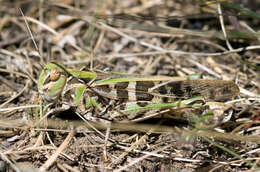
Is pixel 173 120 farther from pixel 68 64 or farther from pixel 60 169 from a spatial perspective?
pixel 68 64

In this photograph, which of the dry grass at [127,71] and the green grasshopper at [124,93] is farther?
the green grasshopper at [124,93]

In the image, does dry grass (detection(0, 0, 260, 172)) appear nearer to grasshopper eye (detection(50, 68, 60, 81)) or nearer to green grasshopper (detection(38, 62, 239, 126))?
green grasshopper (detection(38, 62, 239, 126))

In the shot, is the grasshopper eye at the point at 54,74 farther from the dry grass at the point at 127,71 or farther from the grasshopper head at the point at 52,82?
the dry grass at the point at 127,71

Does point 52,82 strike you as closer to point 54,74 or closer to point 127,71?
point 54,74

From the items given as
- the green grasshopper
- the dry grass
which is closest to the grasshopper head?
the green grasshopper

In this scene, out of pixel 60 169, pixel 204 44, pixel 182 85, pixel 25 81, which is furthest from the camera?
pixel 204 44

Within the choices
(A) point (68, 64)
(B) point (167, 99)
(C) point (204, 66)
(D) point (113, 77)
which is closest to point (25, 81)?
(A) point (68, 64)

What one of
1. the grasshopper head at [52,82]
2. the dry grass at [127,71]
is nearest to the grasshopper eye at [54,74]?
the grasshopper head at [52,82]

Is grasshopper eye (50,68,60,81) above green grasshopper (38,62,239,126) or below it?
above
